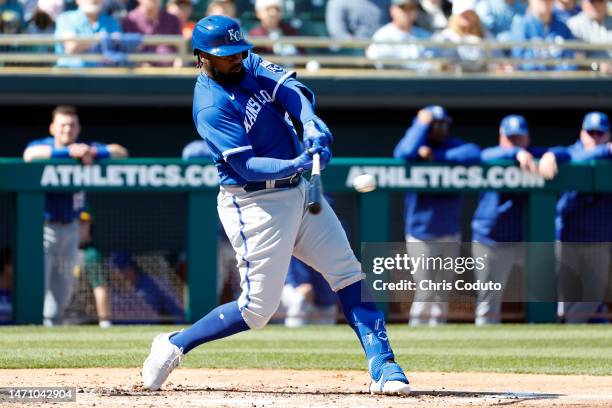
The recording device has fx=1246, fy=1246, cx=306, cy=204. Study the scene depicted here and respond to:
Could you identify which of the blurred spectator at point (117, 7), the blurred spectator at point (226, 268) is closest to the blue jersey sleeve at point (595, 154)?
the blurred spectator at point (226, 268)

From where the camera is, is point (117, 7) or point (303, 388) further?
point (117, 7)

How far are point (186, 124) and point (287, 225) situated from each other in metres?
8.17

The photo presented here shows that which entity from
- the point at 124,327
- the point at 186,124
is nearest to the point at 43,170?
the point at 124,327

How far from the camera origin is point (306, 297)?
10.5 metres

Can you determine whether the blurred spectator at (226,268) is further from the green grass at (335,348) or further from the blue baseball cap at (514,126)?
the blue baseball cap at (514,126)

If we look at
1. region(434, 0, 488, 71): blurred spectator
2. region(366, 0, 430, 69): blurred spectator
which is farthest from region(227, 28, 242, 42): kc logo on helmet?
region(434, 0, 488, 71): blurred spectator

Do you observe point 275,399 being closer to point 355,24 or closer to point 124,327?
point 124,327

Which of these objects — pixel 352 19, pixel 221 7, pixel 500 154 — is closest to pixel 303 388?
pixel 500 154

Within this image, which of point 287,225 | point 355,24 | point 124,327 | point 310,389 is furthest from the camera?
point 355,24

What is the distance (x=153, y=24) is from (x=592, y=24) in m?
5.05

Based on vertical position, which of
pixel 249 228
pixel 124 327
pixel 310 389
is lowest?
pixel 124 327

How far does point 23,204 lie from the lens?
34.0 feet

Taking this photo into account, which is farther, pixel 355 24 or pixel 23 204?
pixel 355 24

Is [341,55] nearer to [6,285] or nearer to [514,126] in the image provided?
[514,126]
